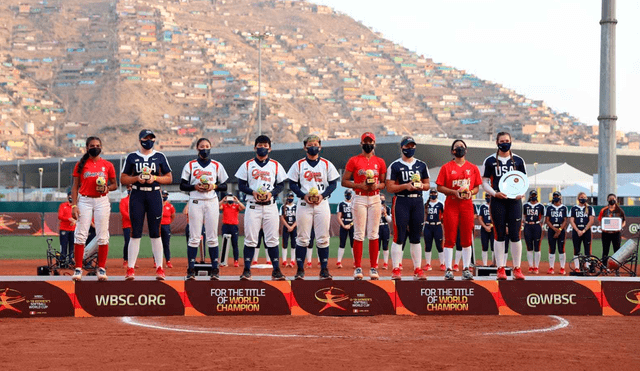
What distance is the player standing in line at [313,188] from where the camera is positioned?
13.0 m

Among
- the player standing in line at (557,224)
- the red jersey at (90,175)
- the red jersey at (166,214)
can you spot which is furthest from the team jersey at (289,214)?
the red jersey at (90,175)

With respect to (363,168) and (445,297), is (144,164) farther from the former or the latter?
(445,297)

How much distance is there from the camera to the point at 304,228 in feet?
42.9

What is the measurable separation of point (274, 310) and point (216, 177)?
2316 mm

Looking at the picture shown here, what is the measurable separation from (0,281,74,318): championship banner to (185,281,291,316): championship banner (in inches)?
74.0

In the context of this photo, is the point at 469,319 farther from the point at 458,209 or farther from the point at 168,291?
the point at 168,291

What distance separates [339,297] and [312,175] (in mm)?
2000

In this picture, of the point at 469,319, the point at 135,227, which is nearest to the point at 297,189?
the point at 135,227

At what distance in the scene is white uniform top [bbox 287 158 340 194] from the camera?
13117 mm

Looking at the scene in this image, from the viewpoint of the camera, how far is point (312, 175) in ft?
43.0

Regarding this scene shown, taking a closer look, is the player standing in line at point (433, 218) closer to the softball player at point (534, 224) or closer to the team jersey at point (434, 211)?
the team jersey at point (434, 211)

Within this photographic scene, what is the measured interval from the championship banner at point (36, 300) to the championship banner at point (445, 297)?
17.1 ft

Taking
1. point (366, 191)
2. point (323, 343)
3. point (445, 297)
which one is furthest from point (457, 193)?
point (323, 343)

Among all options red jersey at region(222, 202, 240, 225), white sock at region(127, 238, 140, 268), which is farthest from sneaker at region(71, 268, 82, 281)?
red jersey at region(222, 202, 240, 225)
